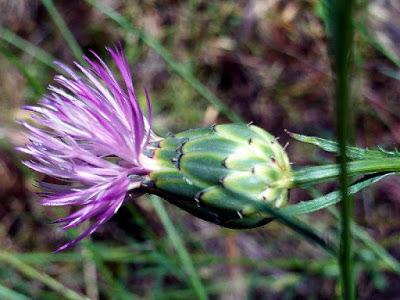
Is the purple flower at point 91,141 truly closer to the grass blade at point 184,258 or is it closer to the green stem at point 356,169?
the green stem at point 356,169

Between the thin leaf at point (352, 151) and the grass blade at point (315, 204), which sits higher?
A: the thin leaf at point (352, 151)

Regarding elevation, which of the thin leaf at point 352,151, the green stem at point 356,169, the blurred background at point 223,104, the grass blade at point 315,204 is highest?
the blurred background at point 223,104

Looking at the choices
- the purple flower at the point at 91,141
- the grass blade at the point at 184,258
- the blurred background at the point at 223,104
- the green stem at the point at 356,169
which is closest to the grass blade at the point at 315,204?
the green stem at the point at 356,169

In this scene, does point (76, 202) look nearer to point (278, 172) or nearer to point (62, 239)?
point (278, 172)

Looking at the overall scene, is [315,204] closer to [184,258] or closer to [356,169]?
[356,169]

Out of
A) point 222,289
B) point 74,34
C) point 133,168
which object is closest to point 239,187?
point 133,168

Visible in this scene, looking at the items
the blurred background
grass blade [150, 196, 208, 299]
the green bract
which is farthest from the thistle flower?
the blurred background

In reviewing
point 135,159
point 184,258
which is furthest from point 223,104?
point 135,159
